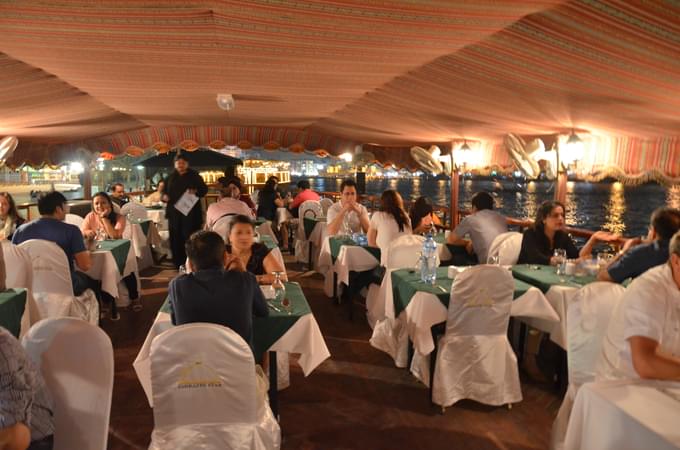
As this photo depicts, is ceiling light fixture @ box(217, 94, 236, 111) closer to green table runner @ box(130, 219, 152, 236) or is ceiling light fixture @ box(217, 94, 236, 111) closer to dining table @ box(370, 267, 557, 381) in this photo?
green table runner @ box(130, 219, 152, 236)

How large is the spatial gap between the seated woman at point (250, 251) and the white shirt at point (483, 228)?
2189mm

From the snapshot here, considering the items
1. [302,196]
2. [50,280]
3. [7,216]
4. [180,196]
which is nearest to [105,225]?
[7,216]

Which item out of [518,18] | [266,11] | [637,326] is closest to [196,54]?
[266,11]

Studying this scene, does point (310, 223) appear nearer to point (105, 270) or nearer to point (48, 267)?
point (105, 270)

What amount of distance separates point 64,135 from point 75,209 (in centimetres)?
143

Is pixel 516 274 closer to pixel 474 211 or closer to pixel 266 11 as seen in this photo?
pixel 474 211

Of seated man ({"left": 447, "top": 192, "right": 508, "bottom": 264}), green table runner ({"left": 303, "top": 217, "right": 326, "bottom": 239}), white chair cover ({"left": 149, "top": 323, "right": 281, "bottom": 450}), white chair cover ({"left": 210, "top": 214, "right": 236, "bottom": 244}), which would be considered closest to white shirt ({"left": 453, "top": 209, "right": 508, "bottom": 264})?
Result: seated man ({"left": 447, "top": 192, "right": 508, "bottom": 264})

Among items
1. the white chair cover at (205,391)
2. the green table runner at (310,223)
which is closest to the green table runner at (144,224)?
the green table runner at (310,223)

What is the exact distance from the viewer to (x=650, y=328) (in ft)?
6.59

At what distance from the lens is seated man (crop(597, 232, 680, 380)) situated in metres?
2.01

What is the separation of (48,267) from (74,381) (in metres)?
2.50

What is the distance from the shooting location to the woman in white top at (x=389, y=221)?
5398 mm

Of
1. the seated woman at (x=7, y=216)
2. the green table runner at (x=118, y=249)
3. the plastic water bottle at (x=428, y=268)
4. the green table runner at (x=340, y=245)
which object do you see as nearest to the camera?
the plastic water bottle at (x=428, y=268)

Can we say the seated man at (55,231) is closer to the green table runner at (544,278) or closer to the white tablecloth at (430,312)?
the white tablecloth at (430,312)
